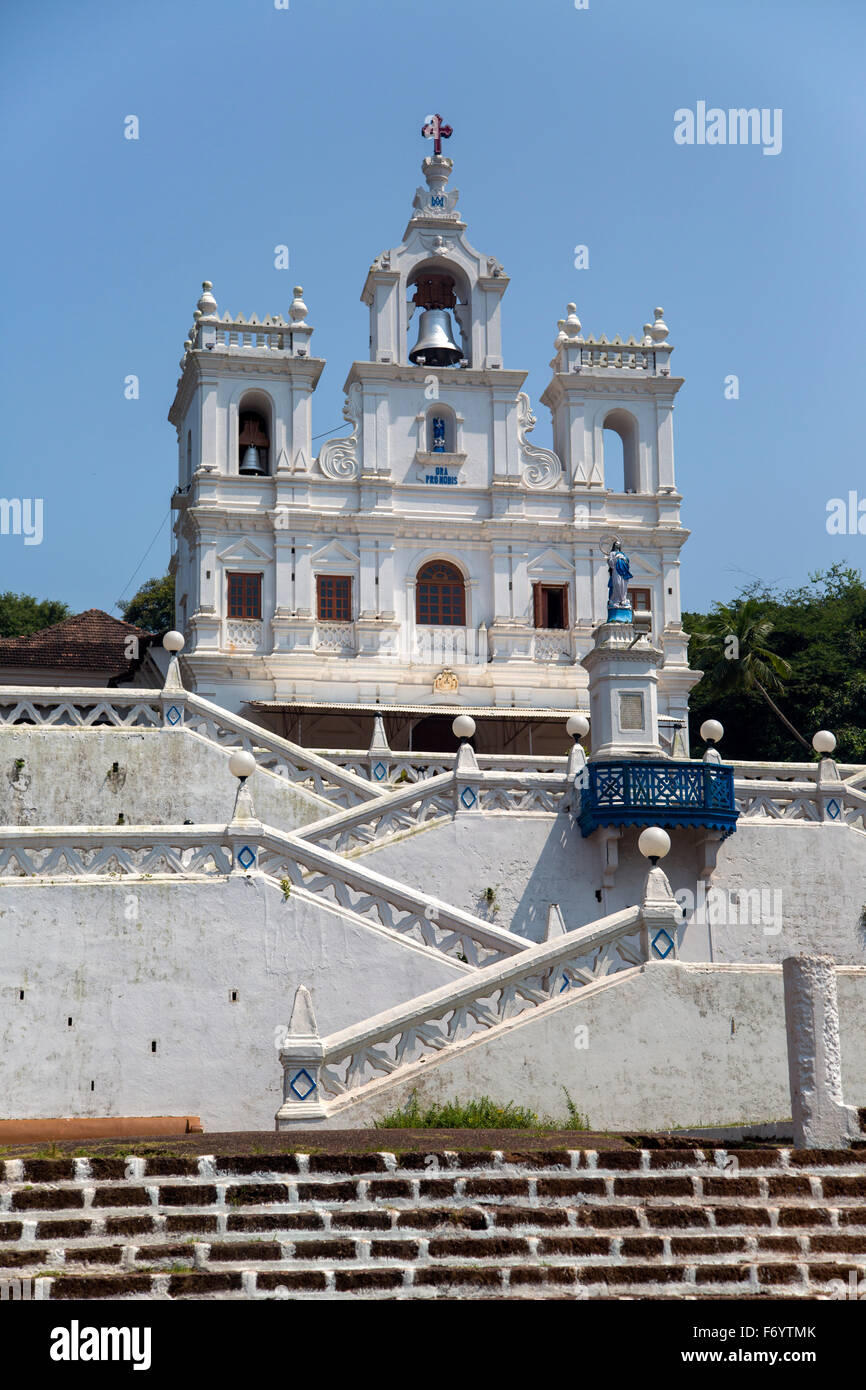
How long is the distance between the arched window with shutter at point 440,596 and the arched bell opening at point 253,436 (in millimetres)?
4568

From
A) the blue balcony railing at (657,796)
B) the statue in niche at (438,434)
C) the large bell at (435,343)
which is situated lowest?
the blue balcony railing at (657,796)

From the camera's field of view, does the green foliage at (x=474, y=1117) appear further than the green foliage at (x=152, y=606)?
No

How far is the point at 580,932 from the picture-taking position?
68.1ft

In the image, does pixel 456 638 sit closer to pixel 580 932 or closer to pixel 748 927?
pixel 748 927

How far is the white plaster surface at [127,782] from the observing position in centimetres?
2847

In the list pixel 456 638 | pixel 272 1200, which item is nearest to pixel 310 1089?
pixel 272 1200

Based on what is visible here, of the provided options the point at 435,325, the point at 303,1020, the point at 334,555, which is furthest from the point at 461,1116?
the point at 435,325

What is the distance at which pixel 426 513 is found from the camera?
43.6 m

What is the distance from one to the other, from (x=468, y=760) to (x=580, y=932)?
8470 millimetres

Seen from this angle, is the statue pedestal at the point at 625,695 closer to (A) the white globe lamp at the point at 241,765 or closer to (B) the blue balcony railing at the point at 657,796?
(B) the blue balcony railing at the point at 657,796

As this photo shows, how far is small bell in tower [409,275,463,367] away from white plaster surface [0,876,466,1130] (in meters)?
24.5

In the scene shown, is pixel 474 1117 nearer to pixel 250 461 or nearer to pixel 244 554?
pixel 244 554

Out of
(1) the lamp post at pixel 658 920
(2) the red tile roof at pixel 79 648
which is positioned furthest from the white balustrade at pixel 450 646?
(1) the lamp post at pixel 658 920
